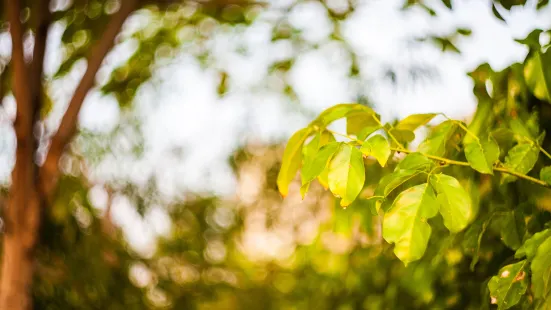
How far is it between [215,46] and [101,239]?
1361 mm

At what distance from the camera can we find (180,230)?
3.60 metres

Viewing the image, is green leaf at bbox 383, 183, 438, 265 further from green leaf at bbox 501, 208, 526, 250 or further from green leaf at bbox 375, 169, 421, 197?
green leaf at bbox 501, 208, 526, 250

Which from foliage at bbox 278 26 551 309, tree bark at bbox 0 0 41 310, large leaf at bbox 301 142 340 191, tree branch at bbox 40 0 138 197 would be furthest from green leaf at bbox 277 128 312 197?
tree bark at bbox 0 0 41 310

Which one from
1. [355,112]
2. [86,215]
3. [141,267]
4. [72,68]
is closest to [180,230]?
[141,267]

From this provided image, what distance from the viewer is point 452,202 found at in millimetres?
620

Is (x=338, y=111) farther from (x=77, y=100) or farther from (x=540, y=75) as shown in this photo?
(x=77, y=100)

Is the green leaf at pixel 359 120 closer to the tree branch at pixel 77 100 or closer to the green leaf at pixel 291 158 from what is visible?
the green leaf at pixel 291 158

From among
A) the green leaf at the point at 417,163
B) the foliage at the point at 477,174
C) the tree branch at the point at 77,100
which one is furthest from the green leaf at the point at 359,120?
the tree branch at the point at 77,100

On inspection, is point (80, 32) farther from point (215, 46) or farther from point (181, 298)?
point (181, 298)

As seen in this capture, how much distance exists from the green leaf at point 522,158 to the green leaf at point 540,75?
0.12m

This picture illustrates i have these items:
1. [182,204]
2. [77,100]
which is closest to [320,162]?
[77,100]

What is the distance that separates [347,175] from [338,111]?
165mm

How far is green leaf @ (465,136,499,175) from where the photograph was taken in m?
0.68

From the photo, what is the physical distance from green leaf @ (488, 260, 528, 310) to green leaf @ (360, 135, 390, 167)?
0.24 meters
